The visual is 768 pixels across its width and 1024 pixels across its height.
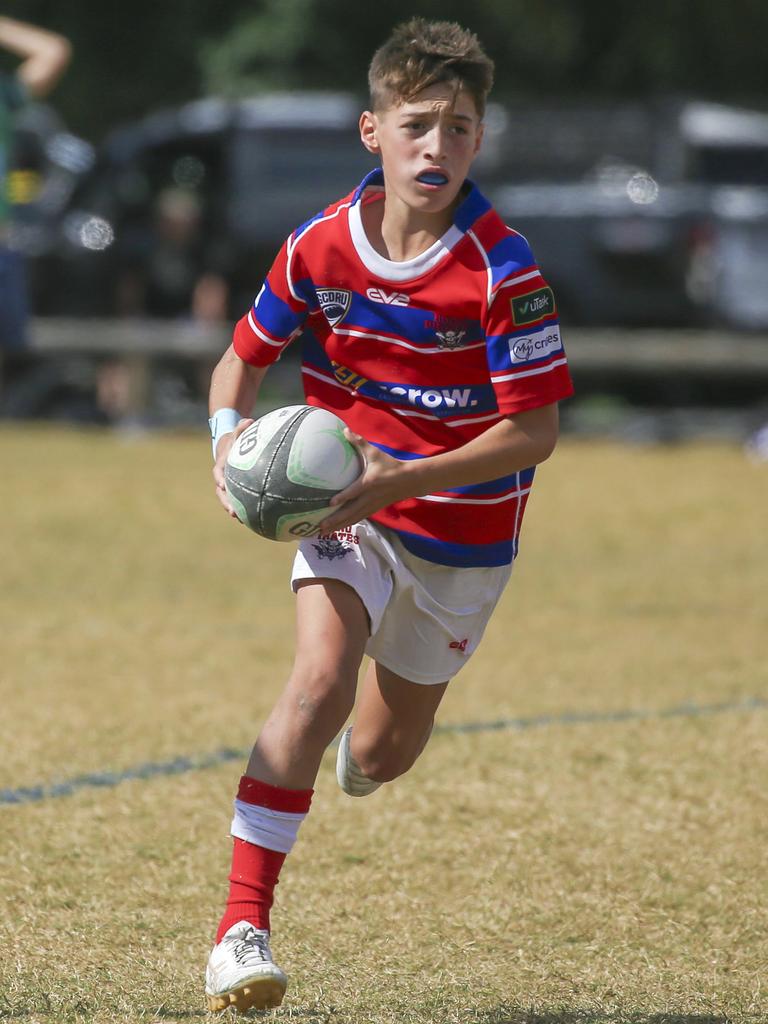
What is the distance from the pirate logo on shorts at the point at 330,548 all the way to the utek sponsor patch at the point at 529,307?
679 millimetres

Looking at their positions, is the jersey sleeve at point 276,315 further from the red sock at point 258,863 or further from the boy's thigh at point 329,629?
the red sock at point 258,863

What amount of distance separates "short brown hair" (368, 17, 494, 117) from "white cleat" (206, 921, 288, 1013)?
1972mm

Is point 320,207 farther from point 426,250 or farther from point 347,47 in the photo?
point 426,250

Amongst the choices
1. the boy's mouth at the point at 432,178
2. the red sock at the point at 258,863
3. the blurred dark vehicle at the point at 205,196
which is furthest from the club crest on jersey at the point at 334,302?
the blurred dark vehicle at the point at 205,196

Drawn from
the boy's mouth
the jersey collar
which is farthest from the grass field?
the boy's mouth

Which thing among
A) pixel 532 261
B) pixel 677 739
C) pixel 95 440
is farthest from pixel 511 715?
pixel 95 440

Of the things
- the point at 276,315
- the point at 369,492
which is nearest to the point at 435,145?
the point at 276,315

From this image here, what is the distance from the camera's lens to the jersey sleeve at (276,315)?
4.40 m

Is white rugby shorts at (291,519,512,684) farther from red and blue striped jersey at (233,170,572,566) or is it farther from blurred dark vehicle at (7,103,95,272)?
blurred dark vehicle at (7,103,95,272)

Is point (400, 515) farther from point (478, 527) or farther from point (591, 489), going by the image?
point (591, 489)

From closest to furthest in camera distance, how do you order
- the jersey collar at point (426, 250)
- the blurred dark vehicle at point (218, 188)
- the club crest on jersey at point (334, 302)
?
the jersey collar at point (426, 250) → the club crest on jersey at point (334, 302) → the blurred dark vehicle at point (218, 188)

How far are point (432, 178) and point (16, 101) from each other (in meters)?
7.47

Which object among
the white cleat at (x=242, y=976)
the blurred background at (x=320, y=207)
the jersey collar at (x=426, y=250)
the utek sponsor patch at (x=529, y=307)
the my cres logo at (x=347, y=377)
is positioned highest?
the jersey collar at (x=426, y=250)

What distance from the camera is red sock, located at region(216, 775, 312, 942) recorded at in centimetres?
397
